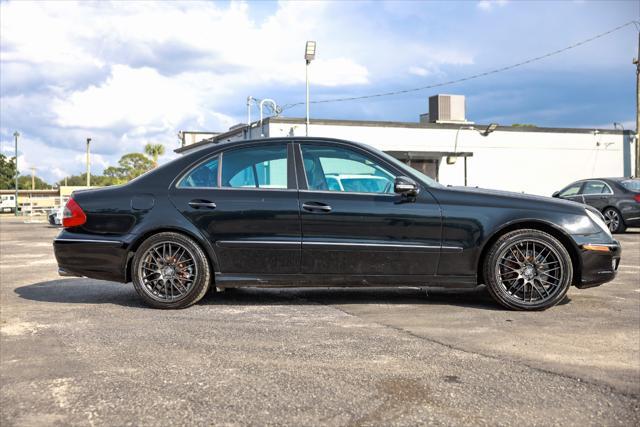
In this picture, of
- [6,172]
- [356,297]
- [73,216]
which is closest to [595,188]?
[356,297]

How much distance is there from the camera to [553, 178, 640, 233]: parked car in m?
15.0

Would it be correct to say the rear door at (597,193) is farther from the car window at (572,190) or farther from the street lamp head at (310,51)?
the street lamp head at (310,51)

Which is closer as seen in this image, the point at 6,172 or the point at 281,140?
the point at 281,140

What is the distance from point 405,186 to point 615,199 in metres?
11.9

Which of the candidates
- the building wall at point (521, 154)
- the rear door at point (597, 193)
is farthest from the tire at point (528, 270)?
the building wall at point (521, 154)

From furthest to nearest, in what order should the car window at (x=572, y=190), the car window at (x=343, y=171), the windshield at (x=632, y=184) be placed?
the car window at (x=572, y=190) < the windshield at (x=632, y=184) < the car window at (x=343, y=171)

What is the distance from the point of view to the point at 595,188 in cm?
1567

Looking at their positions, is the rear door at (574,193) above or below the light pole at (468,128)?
below

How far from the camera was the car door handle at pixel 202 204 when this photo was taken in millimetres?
5457

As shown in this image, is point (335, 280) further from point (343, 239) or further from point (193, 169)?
point (193, 169)

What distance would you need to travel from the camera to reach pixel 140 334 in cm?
438

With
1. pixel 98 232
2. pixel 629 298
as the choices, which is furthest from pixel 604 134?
pixel 98 232

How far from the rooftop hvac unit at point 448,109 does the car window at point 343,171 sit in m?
34.2

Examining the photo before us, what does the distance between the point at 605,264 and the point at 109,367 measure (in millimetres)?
4128
